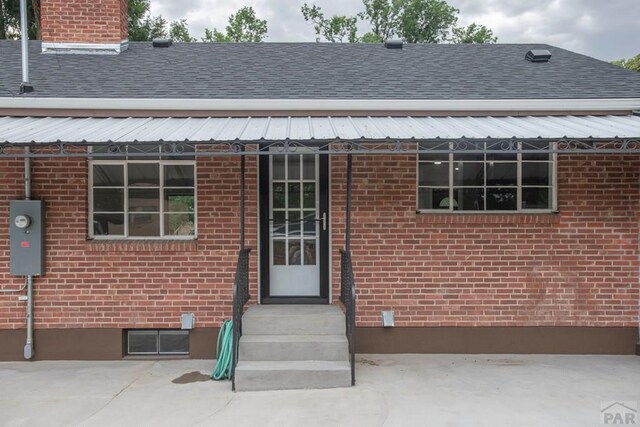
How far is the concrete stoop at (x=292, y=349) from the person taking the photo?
5141 millimetres

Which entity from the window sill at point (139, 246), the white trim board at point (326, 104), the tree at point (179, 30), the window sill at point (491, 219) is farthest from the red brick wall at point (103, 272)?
the tree at point (179, 30)

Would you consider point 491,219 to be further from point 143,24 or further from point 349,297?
point 143,24

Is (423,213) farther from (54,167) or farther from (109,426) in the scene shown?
(54,167)

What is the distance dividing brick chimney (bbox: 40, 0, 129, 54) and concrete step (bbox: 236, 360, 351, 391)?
604cm

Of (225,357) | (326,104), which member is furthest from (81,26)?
(225,357)

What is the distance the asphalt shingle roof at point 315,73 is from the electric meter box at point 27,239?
4.97 feet

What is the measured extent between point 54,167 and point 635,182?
24.3ft

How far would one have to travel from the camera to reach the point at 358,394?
4980mm

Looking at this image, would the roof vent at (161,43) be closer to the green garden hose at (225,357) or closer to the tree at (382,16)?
the green garden hose at (225,357)

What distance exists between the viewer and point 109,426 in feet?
14.2

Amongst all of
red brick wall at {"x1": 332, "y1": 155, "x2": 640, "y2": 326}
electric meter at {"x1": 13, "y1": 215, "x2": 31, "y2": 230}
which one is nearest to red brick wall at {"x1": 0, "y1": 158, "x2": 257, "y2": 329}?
electric meter at {"x1": 13, "y1": 215, "x2": 31, "y2": 230}

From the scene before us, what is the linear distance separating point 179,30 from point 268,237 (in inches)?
866

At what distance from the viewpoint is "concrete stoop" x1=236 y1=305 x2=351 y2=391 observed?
16.9 ft

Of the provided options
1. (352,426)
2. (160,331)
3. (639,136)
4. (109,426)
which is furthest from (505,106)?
(109,426)
